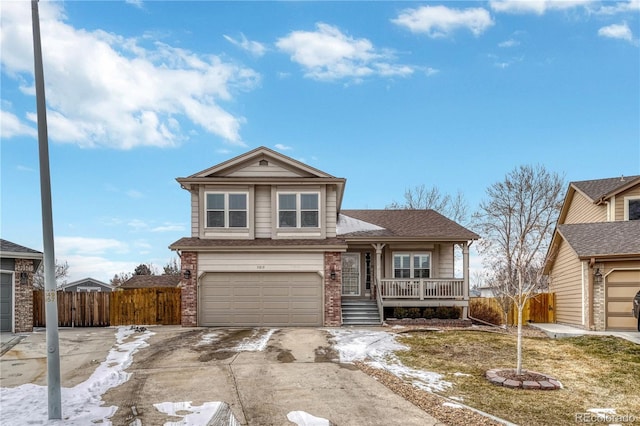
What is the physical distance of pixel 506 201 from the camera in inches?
1257

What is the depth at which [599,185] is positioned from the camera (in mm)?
23438

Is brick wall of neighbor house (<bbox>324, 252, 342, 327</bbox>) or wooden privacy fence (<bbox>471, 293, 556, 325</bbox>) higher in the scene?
brick wall of neighbor house (<bbox>324, 252, 342, 327</bbox>)

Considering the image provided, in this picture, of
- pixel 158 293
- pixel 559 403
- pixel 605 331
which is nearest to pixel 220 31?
pixel 158 293

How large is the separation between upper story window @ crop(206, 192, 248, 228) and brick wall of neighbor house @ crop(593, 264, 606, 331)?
12.6 m

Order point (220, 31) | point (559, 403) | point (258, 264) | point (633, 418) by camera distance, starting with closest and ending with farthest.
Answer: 1. point (633, 418)
2. point (559, 403)
3. point (220, 31)
4. point (258, 264)

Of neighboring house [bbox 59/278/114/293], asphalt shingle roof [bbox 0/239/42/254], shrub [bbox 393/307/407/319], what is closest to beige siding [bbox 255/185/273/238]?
shrub [bbox 393/307/407/319]

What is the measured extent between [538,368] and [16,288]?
17.1 meters

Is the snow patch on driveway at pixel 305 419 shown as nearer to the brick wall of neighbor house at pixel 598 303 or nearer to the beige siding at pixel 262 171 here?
the beige siding at pixel 262 171

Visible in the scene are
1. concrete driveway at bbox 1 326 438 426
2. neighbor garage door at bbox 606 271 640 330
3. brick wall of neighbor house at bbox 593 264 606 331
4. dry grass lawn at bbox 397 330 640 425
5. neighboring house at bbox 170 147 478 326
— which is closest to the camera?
concrete driveway at bbox 1 326 438 426

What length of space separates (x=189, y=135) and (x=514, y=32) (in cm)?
1393

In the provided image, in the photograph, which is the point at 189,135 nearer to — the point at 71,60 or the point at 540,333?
the point at 71,60

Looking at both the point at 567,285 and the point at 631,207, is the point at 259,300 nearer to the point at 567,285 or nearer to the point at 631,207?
the point at 567,285

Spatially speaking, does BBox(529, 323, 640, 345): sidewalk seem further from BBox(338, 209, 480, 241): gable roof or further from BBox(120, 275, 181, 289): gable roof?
BBox(120, 275, 181, 289): gable roof

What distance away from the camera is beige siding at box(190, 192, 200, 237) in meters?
18.2
